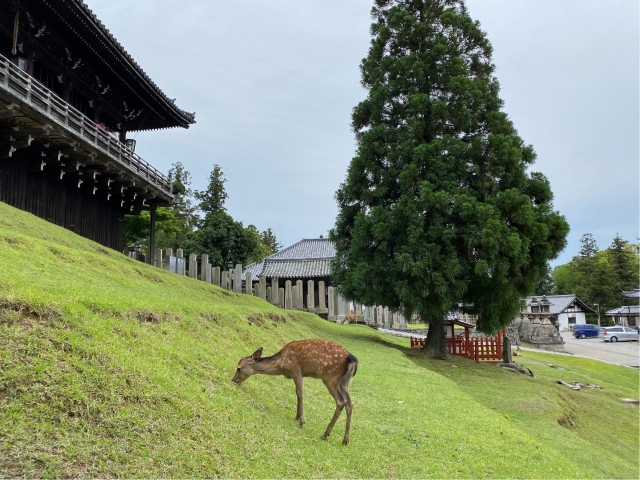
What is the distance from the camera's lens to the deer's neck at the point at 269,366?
21.9 feet

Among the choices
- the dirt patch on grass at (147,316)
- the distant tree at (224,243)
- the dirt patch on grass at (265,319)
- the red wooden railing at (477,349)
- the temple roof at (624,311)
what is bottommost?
the red wooden railing at (477,349)

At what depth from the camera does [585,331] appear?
58.9 m

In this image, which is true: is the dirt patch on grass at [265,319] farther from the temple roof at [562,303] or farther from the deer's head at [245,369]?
the temple roof at [562,303]

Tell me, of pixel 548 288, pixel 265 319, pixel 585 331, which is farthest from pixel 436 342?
pixel 548 288

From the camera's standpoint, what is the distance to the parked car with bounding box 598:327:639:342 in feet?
172

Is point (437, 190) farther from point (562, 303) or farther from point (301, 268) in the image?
point (562, 303)

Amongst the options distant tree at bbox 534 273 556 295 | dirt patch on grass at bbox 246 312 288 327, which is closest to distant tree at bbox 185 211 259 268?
dirt patch on grass at bbox 246 312 288 327

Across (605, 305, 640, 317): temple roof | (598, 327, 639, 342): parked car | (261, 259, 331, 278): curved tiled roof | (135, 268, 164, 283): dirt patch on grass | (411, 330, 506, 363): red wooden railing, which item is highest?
(261, 259, 331, 278): curved tiled roof

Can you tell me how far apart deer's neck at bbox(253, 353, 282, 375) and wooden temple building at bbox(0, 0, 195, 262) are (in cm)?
1185

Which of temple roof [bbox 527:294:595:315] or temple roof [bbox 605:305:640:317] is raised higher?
temple roof [bbox 527:294:595:315]

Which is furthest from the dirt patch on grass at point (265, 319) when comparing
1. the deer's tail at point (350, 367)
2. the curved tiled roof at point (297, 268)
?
the curved tiled roof at point (297, 268)

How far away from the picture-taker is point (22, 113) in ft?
48.0

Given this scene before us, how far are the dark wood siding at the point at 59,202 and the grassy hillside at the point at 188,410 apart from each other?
7.36 m

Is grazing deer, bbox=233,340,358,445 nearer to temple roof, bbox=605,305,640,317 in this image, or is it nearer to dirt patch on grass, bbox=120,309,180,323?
dirt patch on grass, bbox=120,309,180,323
